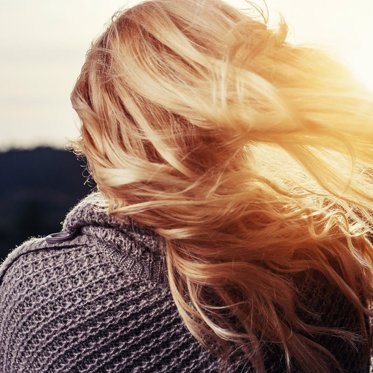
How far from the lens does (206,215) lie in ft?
4.92

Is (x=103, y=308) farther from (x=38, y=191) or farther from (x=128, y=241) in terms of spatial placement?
(x=38, y=191)

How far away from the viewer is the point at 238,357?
1593 millimetres

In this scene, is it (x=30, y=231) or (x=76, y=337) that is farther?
(x=30, y=231)

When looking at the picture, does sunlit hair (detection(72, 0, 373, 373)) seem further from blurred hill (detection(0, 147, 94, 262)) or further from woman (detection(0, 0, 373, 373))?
blurred hill (detection(0, 147, 94, 262))

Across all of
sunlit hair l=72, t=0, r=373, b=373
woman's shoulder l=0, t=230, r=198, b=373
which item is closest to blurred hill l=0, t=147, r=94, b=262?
woman's shoulder l=0, t=230, r=198, b=373

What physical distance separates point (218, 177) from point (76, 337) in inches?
16.5

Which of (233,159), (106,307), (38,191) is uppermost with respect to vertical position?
(233,159)

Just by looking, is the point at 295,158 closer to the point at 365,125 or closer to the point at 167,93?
the point at 365,125

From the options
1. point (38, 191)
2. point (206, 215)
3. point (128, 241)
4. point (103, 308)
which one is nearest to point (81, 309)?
point (103, 308)

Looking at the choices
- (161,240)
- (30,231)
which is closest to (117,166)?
(161,240)

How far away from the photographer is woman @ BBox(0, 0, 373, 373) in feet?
4.95

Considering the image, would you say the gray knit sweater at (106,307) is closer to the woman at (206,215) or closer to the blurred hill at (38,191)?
the woman at (206,215)

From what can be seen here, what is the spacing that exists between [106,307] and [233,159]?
37 centimetres

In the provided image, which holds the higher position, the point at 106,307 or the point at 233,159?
the point at 233,159
